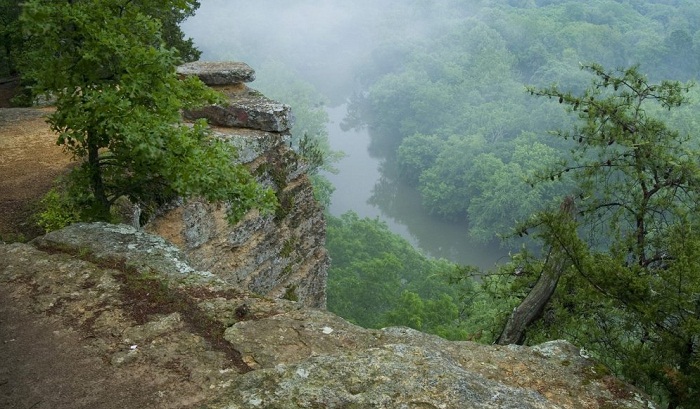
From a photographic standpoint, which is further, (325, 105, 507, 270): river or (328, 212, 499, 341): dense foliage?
(325, 105, 507, 270): river

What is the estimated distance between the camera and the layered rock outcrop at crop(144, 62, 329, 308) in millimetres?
12672

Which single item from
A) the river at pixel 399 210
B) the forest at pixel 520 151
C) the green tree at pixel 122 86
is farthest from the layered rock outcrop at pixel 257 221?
the river at pixel 399 210

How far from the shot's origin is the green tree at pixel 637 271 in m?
6.63

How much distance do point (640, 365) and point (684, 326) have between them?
714 mm

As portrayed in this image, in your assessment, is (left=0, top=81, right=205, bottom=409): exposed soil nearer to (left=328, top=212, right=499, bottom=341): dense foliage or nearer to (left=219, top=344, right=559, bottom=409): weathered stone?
(left=219, top=344, right=559, bottom=409): weathered stone

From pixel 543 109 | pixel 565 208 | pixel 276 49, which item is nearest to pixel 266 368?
pixel 565 208

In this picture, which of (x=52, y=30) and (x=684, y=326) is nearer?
(x=684, y=326)

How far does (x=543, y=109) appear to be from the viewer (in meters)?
63.0

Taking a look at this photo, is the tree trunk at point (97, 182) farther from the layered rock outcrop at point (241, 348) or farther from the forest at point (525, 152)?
the forest at point (525, 152)

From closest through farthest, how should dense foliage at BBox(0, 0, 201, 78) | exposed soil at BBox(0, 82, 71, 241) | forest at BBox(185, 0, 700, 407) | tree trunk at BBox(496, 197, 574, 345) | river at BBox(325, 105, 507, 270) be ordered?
1. forest at BBox(185, 0, 700, 407)
2. exposed soil at BBox(0, 82, 71, 241)
3. tree trunk at BBox(496, 197, 574, 345)
4. dense foliage at BBox(0, 0, 201, 78)
5. river at BBox(325, 105, 507, 270)

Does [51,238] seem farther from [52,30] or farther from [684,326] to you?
[684,326]

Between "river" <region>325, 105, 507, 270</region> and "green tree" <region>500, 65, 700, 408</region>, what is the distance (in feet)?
119

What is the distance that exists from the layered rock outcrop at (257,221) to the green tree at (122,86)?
3853 millimetres

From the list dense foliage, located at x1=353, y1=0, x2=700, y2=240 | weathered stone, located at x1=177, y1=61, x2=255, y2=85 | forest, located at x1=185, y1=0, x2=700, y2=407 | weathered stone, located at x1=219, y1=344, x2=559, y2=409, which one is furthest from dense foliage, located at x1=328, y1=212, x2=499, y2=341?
dense foliage, located at x1=353, y1=0, x2=700, y2=240
